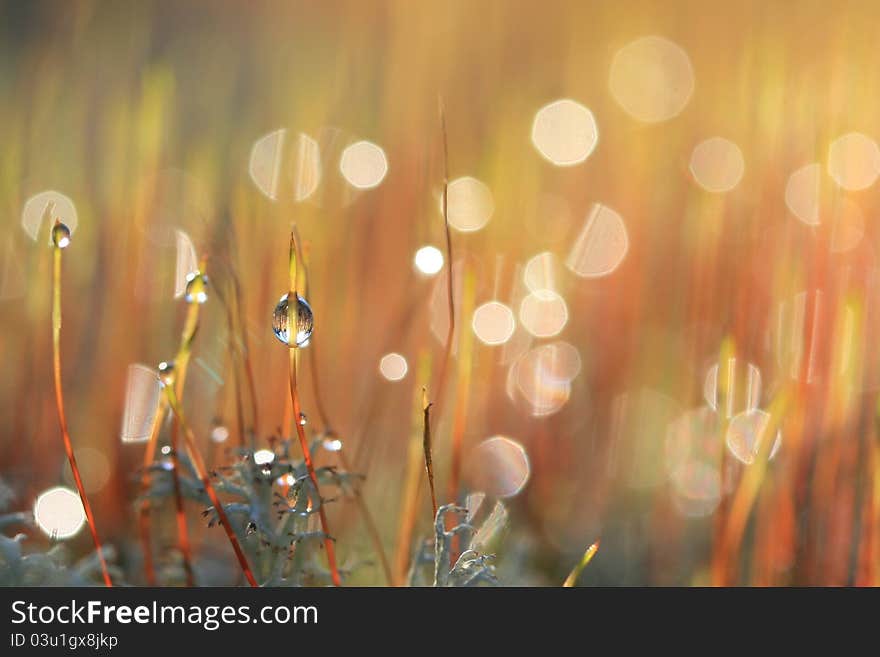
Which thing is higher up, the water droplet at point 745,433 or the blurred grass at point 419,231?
the blurred grass at point 419,231

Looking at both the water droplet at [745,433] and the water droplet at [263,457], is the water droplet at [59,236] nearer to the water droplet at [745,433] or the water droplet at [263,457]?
the water droplet at [263,457]

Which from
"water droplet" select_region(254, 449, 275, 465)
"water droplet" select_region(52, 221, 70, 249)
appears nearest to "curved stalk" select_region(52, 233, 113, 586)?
"water droplet" select_region(52, 221, 70, 249)

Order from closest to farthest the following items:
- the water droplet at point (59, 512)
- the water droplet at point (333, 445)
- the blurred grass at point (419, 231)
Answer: the water droplet at point (333, 445), the water droplet at point (59, 512), the blurred grass at point (419, 231)

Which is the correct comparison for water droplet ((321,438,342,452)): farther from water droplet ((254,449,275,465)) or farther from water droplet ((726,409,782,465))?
water droplet ((726,409,782,465))

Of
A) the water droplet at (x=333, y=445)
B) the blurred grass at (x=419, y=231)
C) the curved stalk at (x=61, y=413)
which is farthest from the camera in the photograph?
the blurred grass at (x=419, y=231)

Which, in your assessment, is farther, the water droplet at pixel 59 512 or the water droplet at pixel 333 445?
the water droplet at pixel 59 512

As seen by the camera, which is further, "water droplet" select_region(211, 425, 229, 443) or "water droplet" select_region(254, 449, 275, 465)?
"water droplet" select_region(211, 425, 229, 443)

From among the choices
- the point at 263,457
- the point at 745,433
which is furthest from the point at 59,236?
the point at 745,433

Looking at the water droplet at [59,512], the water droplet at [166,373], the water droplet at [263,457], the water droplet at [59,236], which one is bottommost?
the water droplet at [59,512]

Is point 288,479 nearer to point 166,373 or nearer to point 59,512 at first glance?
point 166,373

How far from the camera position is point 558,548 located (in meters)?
1.06

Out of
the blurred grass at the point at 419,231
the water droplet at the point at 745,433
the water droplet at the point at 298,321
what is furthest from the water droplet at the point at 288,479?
the water droplet at the point at 745,433
